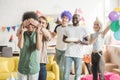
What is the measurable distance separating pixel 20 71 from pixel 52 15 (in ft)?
14.8

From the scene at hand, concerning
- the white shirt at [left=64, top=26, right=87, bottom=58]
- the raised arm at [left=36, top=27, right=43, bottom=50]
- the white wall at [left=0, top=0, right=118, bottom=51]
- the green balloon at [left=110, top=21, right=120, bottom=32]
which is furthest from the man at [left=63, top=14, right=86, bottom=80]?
the white wall at [left=0, top=0, right=118, bottom=51]

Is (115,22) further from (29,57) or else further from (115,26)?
(29,57)

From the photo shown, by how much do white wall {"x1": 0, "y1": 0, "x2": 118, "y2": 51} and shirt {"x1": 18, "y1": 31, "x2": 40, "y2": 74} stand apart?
4.41 meters

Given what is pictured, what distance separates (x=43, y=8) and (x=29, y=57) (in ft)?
15.0

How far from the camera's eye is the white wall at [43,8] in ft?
23.0

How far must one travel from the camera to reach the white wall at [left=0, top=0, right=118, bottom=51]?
23.0ft

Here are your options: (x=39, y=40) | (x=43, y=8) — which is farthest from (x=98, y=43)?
(x=43, y=8)

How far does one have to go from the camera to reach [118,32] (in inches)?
160

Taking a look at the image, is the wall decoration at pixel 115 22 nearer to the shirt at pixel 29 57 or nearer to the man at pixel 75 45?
the man at pixel 75 45

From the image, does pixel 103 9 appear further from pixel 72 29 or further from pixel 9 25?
pixel 72 29

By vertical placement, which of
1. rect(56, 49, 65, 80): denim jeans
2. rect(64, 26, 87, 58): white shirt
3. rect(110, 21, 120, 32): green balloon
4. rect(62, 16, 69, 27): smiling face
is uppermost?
rect(62, 16, 69, 27): smiling face

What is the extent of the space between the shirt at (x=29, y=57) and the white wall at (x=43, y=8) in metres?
4.41

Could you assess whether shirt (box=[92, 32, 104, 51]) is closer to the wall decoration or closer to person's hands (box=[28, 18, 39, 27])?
the wall decoration

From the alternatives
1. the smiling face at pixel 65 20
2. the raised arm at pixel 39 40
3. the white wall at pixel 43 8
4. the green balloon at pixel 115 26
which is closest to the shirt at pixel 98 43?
the green balloon at pixel 115 26
